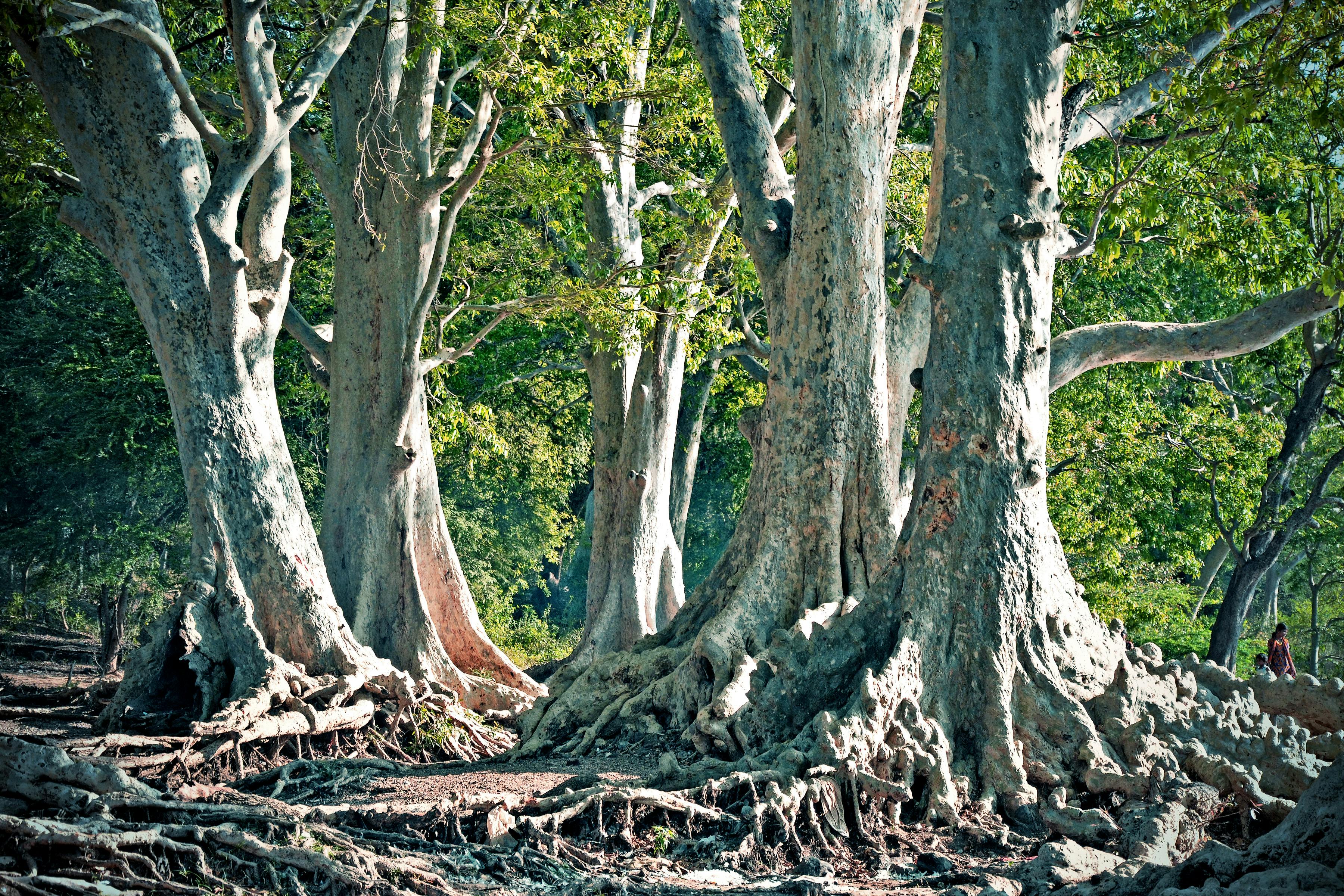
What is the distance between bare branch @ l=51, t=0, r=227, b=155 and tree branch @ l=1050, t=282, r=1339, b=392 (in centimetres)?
756

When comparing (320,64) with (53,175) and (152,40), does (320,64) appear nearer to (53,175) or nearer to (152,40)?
(152,40)

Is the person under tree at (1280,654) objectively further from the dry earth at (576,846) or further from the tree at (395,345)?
the tree at (395,345)

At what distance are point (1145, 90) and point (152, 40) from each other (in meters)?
9.19

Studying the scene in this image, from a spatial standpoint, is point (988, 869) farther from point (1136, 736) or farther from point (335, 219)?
point (335, 219)

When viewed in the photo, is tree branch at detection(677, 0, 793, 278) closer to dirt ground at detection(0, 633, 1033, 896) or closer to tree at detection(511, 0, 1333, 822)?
tree at detection(511, 0, 1333, 822)

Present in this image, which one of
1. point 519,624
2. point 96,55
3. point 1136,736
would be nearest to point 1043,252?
point 1136,736

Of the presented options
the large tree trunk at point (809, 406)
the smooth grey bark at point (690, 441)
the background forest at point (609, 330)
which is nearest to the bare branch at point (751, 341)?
the background forest at point (609, 330)

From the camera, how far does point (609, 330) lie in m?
14.8

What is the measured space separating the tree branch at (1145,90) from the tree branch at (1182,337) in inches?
81.6

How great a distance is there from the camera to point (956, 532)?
Result: 793 centimetres

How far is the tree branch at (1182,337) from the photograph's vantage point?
952cm

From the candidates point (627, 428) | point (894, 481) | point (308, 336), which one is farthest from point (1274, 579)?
point (308, 336)

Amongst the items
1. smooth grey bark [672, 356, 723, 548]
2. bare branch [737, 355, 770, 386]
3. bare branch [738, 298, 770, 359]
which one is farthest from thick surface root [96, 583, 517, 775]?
smooth grey bark [672, 356, 723, 548]

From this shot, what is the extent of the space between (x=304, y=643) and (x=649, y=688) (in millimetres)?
3269
